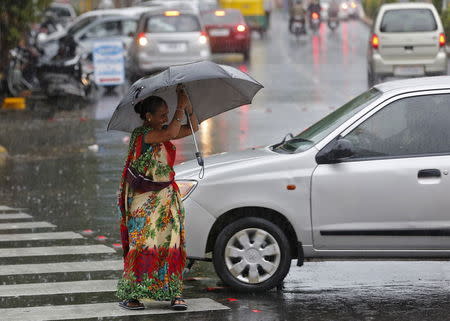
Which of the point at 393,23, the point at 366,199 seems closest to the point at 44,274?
the point at 366,199

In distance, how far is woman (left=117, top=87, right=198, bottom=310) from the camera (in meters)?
7.88

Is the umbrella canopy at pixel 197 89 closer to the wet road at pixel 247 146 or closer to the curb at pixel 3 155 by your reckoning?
the wet road at pixel 247 146

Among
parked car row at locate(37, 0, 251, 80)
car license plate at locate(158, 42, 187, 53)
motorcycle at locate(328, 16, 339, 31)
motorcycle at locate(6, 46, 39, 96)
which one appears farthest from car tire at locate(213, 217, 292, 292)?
motorcycle at locate(328, 16, 339, 31)

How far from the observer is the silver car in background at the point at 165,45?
26516 mm

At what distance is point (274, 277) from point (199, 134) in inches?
415

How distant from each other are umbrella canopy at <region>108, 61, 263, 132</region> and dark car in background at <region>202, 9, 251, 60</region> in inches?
1074

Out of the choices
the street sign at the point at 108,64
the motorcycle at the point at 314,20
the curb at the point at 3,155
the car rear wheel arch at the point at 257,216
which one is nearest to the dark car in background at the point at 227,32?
the motorcycle at the point at 314,20

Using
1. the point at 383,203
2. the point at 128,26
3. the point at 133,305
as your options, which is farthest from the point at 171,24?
the point at 133,305

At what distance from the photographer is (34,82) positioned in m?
25.7

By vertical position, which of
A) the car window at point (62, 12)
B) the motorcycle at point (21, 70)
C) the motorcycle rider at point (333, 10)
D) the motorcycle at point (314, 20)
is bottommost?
the motorcycle at point (21, 70)

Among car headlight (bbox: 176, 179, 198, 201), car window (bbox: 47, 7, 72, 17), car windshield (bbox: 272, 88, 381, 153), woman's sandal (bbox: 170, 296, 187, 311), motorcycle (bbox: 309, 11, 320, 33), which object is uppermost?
car window (bbox: 47, 7, 72, 17)

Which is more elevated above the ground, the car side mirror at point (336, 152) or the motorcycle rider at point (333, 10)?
the motorcycle rider at point (333, 10)

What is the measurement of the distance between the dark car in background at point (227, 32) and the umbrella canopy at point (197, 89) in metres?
27.3

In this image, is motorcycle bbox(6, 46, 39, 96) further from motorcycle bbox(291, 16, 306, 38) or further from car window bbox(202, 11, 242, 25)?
motorcycle bbox(291, 16, 306, 38)
